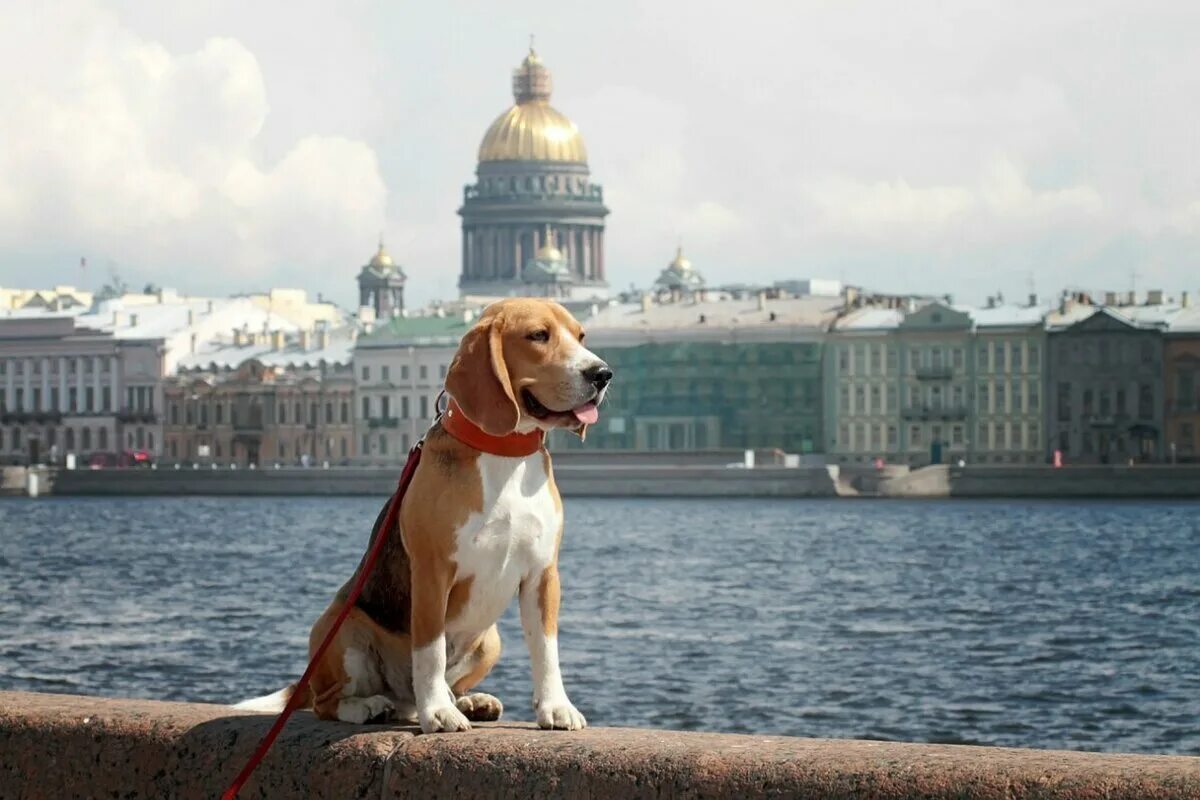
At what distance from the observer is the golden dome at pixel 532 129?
10494 centimetres

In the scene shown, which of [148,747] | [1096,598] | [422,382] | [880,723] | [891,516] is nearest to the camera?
[148,747]

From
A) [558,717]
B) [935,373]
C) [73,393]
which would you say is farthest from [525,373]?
[73,393]

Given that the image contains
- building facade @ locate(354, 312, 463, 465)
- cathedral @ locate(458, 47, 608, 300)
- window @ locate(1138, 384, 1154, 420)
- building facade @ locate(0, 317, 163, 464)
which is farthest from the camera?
cathedral @ locate(458, 47, 608, 300)

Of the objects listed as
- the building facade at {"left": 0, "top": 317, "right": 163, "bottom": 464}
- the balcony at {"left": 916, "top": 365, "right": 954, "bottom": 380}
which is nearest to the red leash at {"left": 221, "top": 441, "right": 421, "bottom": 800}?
the balcony at {"left": 916, "top": 365, "right": 954, "bottom": 380}

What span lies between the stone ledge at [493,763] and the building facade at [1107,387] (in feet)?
210

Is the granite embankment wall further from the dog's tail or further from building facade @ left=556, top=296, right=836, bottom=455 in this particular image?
the dog's tail

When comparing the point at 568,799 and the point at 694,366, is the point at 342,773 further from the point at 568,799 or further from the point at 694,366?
the point at 694,366

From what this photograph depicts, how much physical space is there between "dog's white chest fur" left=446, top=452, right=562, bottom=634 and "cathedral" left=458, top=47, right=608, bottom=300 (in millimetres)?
98043

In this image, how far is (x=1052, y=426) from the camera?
6906 centimetres

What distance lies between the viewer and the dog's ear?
3928mm

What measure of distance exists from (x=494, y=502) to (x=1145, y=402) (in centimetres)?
6488

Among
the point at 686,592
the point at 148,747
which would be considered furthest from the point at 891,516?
the point at 148,747

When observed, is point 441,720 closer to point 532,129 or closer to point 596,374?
point 596,374

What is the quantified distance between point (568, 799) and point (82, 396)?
272ft
